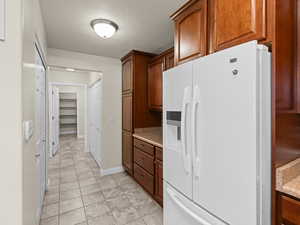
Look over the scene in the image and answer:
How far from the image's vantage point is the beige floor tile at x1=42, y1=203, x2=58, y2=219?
2104 mm

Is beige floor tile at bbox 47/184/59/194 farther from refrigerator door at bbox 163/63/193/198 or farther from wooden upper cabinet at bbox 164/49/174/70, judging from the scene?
wooden upper cabinet at bbox 164/49/174/70

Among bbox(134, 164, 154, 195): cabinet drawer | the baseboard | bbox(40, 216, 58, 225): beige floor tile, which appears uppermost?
bbox(134, 164, 154, 195): cabinet drawer

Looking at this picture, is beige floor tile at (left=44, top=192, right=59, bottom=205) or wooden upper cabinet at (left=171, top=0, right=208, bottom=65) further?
beige floor tile at (left=44, top=192, right=59, bottom=205)

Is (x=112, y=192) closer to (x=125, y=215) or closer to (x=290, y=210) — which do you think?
(x=125, y=215)

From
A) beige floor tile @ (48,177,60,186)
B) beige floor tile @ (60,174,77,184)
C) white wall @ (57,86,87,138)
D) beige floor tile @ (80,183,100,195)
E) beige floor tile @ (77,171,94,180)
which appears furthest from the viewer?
white wall @ (57,86,87,138)

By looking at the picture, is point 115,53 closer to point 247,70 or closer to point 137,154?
point 137,154

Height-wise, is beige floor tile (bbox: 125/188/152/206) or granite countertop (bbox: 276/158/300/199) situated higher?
granite countertop (bbox: 276/158/300/199)

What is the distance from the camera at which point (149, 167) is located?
2430 mm

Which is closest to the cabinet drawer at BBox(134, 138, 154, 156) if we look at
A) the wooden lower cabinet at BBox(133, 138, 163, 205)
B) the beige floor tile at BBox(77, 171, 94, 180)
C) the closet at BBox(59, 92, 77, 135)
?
the wooden lower cabinet at BBox(133, 138, 163, 205)

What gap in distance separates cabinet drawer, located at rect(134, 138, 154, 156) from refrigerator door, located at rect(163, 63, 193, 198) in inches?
31.2

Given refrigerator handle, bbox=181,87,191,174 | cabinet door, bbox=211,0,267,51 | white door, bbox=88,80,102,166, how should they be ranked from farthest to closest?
white door, bbox=88,80,102,166
refrigerator handle, bbox=181,87,191,174
cabinet door, bbox=211,0,267,51

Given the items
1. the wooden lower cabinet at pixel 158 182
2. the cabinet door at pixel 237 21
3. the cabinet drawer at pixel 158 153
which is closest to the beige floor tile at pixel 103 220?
the wooden lower cabinet at pixel 158 182

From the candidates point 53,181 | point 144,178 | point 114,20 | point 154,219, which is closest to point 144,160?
→ point 144,178

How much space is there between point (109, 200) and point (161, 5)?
8.80 ft
